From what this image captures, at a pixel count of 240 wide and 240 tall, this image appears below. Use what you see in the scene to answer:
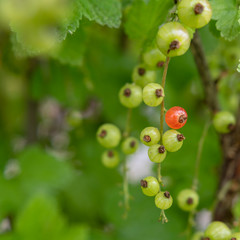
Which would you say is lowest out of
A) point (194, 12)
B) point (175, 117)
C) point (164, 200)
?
point (164, 200)

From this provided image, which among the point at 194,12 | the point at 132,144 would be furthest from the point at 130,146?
the point at 194,12

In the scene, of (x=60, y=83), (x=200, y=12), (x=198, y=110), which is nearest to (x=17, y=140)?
(x=60, y=83)

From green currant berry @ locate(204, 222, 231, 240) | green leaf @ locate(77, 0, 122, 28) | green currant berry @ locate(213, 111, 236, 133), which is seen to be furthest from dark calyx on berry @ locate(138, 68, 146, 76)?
green currant berry @ locate(204, 222, 231, 240)

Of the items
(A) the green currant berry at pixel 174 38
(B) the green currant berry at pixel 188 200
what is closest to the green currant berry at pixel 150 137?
(A) the green currant berry at pixel 174 38

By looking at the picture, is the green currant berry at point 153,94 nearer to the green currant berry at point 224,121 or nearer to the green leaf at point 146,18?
the green leaf at point 146,18

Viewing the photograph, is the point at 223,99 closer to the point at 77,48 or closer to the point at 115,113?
the point at 115,113

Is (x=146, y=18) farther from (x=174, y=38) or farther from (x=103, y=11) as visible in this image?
(x=174, y=38)
